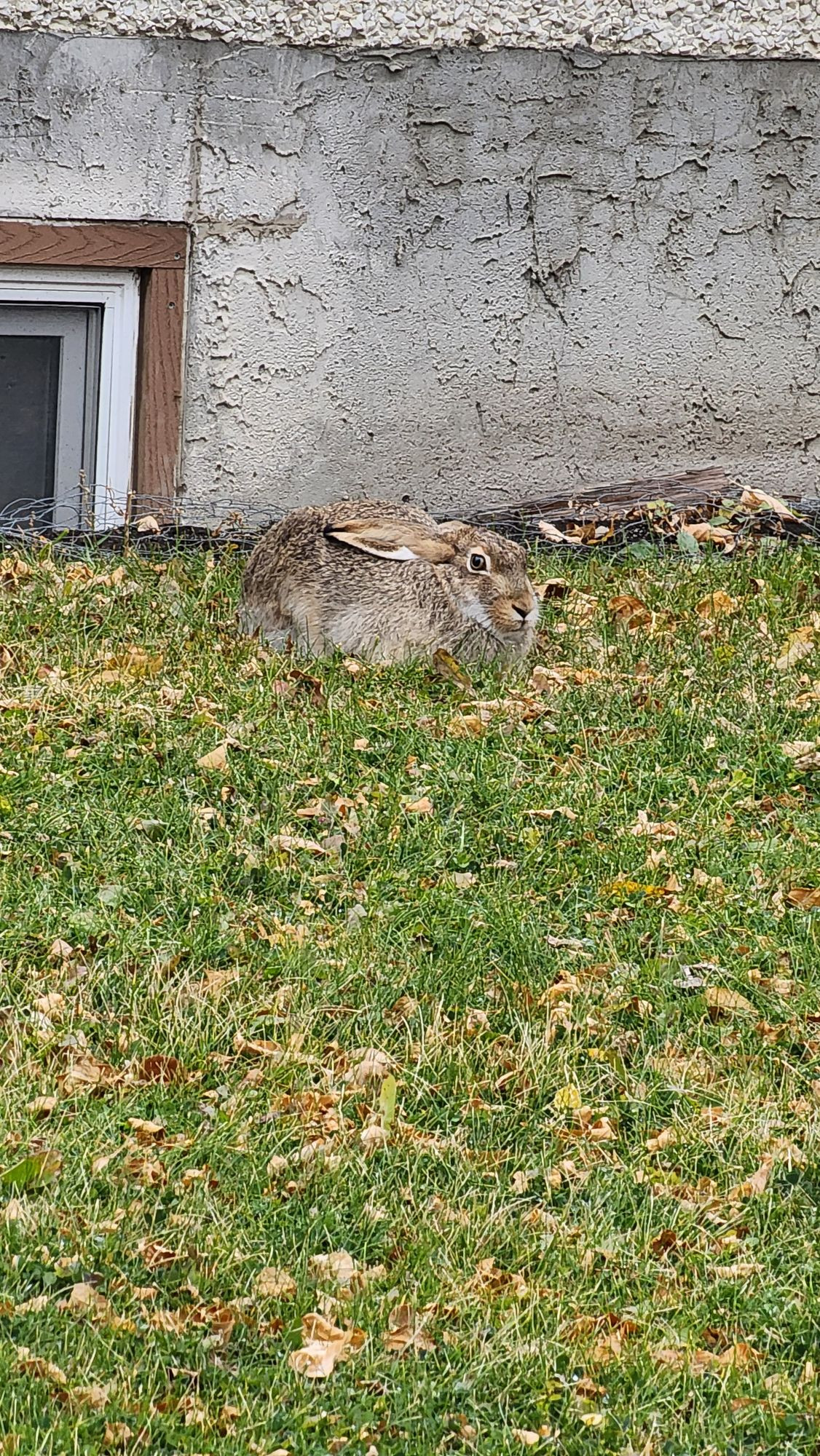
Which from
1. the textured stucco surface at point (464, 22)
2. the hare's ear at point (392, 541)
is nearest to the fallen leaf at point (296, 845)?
the hare's ear at point (392, 541)

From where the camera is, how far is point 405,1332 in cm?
317

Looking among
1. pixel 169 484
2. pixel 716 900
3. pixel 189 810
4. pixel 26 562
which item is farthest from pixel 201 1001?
pixel 169 484

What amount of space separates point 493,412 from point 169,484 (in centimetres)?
148

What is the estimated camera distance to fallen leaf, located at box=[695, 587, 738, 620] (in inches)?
268

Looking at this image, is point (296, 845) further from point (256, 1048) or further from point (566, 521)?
point (566, 521)

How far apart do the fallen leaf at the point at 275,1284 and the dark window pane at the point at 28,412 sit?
5.29 metres

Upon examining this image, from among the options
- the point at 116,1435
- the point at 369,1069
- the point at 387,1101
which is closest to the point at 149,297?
the point at 369,1069

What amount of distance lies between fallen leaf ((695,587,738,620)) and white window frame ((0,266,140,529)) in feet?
8.42

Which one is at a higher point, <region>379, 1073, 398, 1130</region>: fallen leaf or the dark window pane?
the dark window pane

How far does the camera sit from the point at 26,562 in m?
7.08

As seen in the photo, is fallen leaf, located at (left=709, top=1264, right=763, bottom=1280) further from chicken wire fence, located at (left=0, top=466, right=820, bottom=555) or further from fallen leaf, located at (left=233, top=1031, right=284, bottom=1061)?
chicken wire fence, located at (left=0, top=466, right=820, bottom=555)

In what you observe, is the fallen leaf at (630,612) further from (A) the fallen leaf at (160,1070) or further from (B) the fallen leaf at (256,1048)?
(A) the fallen leaf at (160,1070)

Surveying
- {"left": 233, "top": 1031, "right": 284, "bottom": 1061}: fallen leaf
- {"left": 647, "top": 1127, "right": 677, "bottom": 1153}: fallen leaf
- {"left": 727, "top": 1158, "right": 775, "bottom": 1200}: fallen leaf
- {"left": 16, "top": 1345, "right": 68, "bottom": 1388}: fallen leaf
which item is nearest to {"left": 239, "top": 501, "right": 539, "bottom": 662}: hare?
{"left": 233, "top": 1031, "right": 284, "bottom": 1061}: fallen leaf

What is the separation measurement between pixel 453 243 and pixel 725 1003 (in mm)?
4562
